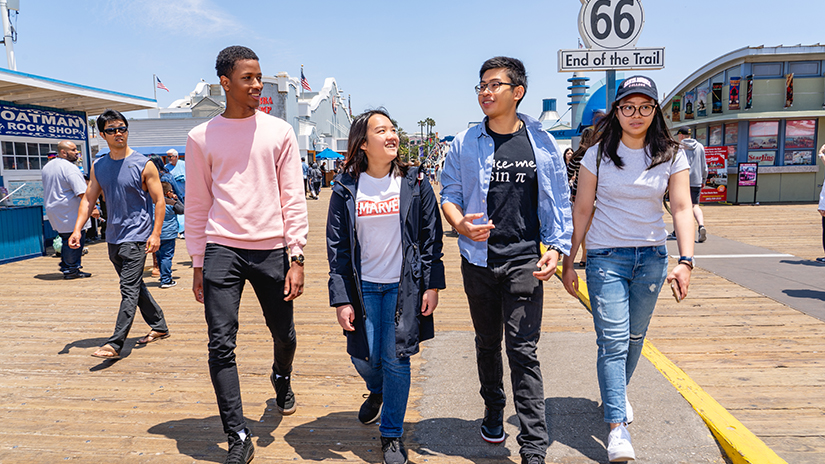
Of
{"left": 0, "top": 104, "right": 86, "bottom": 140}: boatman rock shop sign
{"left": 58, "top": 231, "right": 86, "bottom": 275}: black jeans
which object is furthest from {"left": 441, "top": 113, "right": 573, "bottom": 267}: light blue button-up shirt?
{"left": 0, "top": 104, "right": 86, "bottom": 140}: boatman rock shop sign

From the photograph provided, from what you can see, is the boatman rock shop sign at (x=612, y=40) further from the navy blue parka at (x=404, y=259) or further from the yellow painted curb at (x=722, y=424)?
the navy blue parka at (x=404, y=259)

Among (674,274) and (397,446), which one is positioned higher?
(674,274)

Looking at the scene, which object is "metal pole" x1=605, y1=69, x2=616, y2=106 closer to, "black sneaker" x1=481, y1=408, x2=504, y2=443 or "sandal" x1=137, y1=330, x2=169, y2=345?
"black sneaker" x1=481, y1=408, x2=504, y2=443

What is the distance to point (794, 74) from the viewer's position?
18.4 metres

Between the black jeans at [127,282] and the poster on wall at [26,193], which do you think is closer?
the black jeans at [127,282]

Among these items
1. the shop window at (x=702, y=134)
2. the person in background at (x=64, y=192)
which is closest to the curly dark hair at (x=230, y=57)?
the person in background at (x=64, y=192)

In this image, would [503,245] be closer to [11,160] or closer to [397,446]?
[397,446]

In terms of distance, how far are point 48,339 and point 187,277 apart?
3178 millimetres

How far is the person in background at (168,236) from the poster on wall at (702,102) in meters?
20.1

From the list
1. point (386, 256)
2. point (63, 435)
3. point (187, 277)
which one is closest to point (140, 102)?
point (187, 277)

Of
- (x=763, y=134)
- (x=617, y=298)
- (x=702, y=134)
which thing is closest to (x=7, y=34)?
(x=617, y=298)

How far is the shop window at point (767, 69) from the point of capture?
18484 millimetres

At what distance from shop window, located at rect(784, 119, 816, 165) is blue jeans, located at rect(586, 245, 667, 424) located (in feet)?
63.9

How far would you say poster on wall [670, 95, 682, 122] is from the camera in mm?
24078
